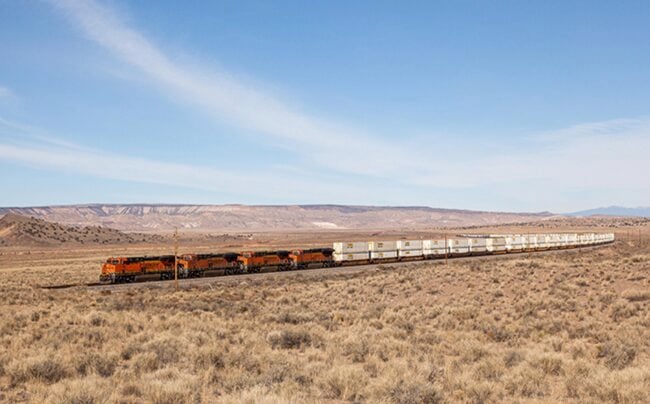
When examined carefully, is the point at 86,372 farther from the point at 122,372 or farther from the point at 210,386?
the point at 210,386

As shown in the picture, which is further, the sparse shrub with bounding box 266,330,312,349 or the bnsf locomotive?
the bnsf locomotive

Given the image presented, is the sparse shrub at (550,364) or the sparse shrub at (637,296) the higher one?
the sparse shrub at (637,296)

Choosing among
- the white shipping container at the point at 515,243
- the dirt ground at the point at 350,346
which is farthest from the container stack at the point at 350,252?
the dirt ground at the point at 350,346

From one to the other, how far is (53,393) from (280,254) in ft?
141

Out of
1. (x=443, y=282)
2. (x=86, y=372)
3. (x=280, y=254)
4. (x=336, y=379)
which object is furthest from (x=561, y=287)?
(x=280, y=254)

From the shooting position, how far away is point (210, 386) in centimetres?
1184

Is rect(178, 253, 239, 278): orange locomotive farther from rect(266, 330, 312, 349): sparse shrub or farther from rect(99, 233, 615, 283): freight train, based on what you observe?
rect(266, 330, 312, 349): sparse shrub

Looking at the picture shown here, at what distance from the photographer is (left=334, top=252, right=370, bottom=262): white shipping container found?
188 feet

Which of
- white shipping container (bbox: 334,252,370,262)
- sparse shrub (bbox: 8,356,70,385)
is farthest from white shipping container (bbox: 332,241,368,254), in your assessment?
sparse shrub (bbox: 8,356,70,385)

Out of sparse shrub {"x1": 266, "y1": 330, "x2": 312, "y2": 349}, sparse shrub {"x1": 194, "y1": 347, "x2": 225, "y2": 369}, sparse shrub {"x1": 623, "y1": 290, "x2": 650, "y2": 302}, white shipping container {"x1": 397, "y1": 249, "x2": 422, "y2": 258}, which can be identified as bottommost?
white shipping container {"x1": 397, "y1": 249, "x2": 422, "y2": 258}

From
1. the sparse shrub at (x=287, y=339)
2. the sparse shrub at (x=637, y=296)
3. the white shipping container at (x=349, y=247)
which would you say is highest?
the white shipping container at (x=349, y=247)

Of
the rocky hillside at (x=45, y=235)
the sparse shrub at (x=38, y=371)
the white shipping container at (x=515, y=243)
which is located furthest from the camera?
the rocky hillside at (x=45, y=235)

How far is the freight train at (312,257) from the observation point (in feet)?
142

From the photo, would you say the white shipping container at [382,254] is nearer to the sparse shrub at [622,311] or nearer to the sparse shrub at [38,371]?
the sparse shrub at [622,311]
